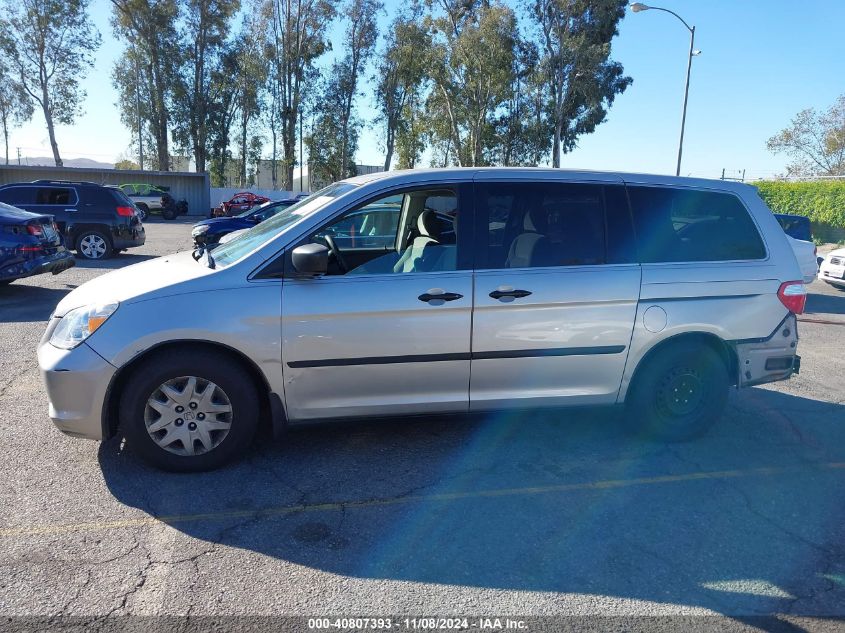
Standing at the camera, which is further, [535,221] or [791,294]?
[791,294]

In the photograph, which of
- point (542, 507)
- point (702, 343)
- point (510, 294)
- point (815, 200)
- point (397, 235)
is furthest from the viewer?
point (815, 200)

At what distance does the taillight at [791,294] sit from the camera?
15.3 ft

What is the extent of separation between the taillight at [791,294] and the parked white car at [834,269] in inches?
408

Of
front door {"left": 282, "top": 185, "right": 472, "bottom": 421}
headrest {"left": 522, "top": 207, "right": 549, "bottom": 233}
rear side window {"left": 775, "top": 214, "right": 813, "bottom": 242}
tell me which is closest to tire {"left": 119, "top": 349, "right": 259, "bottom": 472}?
front door {"left": 282, "top": 185, "right": 472, "bottom": 421}

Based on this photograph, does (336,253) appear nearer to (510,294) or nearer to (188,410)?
(510,294)

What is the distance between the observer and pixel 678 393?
4648mm

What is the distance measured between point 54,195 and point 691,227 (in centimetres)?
1470

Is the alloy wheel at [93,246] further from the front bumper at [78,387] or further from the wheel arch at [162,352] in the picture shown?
the wheel arch at [162,352]

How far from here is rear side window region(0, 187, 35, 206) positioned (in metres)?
14.8

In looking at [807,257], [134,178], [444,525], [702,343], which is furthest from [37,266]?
[134,178]

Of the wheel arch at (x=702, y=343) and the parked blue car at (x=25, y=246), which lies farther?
the parked blue car at (x=25, y=246)

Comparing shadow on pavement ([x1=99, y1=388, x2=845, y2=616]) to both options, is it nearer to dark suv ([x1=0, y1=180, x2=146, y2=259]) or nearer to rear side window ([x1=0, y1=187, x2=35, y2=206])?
dark suv ([x1=0, y1=180, x2=146, y2=259])

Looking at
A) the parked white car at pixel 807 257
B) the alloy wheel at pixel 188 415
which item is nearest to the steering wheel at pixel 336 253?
the alloy wheel at pixel 188 415

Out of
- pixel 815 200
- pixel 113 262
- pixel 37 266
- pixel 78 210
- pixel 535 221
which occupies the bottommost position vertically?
pixel 113 262
